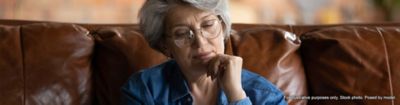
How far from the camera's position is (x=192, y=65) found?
1198 mm

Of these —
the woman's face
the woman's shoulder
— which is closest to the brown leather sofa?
the woman's shoulder

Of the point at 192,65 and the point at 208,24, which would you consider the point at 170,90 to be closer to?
the point at 192,65

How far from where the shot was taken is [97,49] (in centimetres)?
157

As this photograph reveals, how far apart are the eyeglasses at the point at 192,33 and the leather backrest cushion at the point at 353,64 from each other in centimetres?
54

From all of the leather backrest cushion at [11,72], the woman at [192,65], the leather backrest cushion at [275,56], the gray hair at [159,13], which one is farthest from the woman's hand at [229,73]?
the leather backrest cushion at [11,72]

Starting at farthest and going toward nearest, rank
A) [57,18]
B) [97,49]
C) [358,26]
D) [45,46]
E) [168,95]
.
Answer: [57,18], [358,26], [97,49], [45,46], [168,95]

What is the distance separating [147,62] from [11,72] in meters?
0.42

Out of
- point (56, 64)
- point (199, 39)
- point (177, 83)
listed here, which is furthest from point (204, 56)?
point (56, 64)

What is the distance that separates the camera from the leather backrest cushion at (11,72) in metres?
1.40

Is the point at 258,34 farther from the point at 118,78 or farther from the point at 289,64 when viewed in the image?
→ the point at 118,78

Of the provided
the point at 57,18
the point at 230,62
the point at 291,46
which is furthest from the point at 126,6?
the point at 230,62

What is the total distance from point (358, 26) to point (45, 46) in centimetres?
110

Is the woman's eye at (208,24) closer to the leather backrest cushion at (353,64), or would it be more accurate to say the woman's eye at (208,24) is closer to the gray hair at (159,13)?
the gray hair at (159,13)

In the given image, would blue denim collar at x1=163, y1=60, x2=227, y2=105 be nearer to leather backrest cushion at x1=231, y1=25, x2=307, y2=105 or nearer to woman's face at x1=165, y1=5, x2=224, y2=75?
woman's face at x1=165, y1=5, x2=224, y2=75
